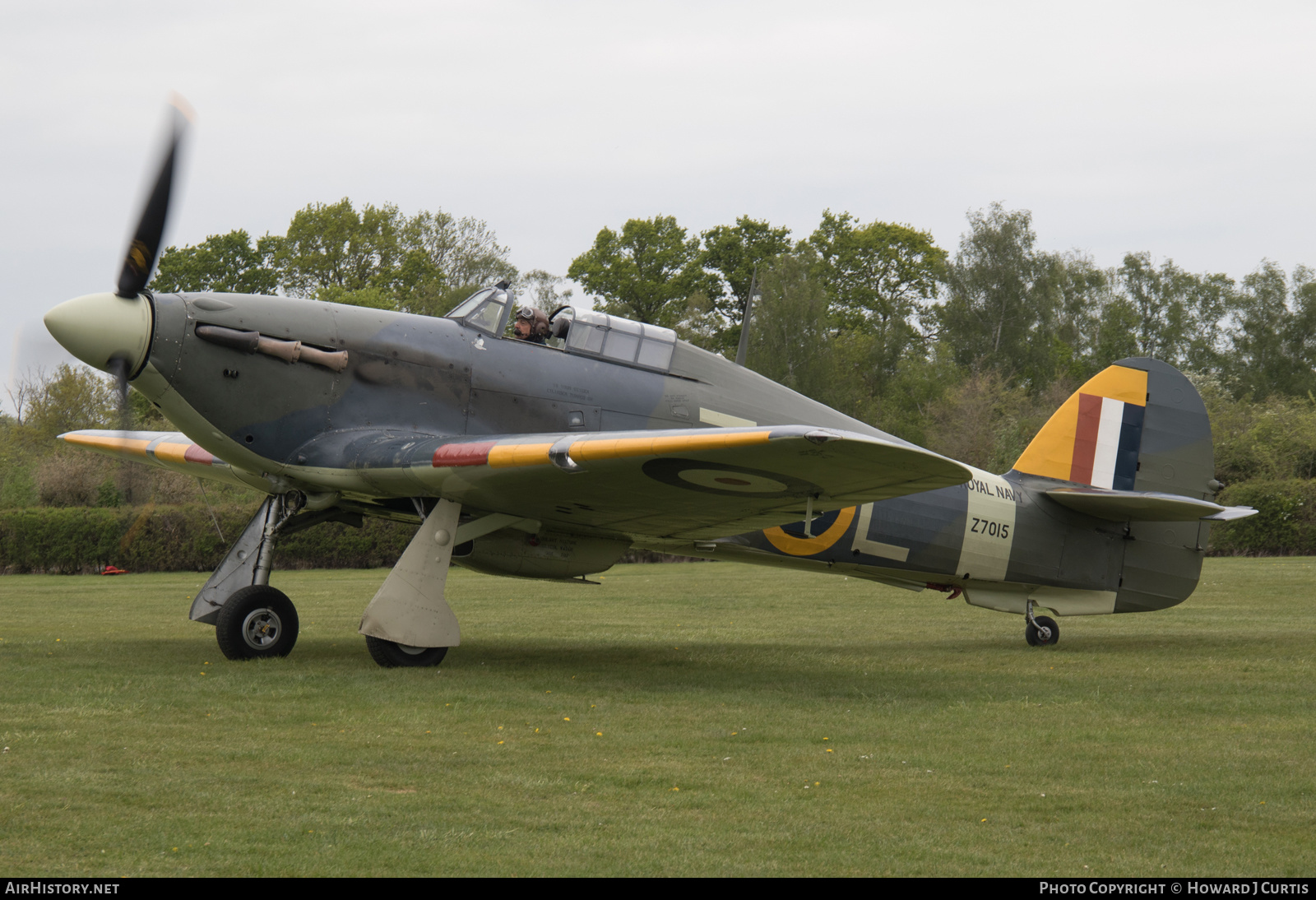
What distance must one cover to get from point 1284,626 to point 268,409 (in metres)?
12.2

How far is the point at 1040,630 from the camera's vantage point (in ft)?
41.4

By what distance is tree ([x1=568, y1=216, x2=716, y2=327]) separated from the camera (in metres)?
62.0

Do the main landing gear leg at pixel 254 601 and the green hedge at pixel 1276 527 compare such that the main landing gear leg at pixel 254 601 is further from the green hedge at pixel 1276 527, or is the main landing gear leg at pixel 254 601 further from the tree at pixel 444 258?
the tree at pixel 444 258

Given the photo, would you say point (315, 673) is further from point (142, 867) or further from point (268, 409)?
point (142, 867)

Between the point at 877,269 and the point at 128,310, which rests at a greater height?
the point at 877,269

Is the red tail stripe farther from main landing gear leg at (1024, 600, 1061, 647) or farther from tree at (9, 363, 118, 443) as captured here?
tree at (9, 363, 118, 443)

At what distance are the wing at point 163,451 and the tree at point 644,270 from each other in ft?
158

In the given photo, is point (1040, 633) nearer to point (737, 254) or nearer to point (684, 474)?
point (684, 474)

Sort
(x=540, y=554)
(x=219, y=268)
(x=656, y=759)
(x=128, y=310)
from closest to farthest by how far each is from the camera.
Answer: (x=656, y=759), (x=128, y=310), (x=540, y=554), (x=219, y=268)

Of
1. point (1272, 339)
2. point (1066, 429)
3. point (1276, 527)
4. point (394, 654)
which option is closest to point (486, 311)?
point (394, 654)

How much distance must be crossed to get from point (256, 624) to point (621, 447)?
376 centimetres

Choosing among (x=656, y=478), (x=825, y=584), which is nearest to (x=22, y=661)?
(x=656, y=478)

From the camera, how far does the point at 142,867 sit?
13.1 feet

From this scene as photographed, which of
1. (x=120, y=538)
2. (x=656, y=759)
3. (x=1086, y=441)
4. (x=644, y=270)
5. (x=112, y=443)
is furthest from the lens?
(x=644, y=270)
